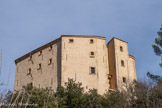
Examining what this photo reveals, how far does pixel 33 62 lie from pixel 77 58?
6921 millimetres

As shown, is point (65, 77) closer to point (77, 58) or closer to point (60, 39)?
point (77, 58)

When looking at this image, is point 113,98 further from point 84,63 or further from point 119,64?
point 119,64

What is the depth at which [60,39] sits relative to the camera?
35.6 metres

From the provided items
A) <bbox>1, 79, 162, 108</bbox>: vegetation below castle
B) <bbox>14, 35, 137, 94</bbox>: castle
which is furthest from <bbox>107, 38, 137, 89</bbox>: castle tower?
<bbox>1, 79, 162, 108</bbox>: vegetation below castle

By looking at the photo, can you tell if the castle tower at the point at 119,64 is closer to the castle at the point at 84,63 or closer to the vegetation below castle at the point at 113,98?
the castle at the point at 84,63

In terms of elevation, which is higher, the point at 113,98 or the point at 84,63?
the point at 84,63

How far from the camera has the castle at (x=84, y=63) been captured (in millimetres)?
33125

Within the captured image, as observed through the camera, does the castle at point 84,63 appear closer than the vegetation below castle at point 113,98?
No

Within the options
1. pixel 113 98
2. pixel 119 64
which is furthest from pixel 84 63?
pixel 113 98

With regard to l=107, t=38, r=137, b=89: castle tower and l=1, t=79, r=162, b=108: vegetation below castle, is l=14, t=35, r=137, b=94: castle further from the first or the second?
l=1, t=79, r=162, b=108: vegetation below castle

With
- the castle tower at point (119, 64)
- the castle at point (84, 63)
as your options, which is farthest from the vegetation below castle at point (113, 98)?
the castle tower at point (119, 64)

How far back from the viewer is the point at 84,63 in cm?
3378

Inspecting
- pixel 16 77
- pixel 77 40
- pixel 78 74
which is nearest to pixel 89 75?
pixel 78 74

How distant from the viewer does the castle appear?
33.1m
